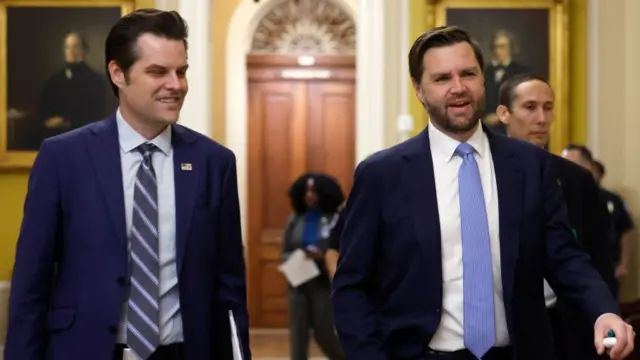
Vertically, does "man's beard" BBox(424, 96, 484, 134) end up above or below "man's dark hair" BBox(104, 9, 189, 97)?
below

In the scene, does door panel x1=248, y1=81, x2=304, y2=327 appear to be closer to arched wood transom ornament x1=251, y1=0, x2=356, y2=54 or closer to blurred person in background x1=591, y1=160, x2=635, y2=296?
arched wood transom ornament x1=251, y1=0, x2=356, y2=54

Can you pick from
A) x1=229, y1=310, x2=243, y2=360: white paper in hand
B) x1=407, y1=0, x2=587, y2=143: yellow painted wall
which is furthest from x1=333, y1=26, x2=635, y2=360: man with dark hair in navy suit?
x1=407, y1=0, x2=587, y2=143: yellow painted wall

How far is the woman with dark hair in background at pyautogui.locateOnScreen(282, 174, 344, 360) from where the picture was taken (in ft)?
24.0

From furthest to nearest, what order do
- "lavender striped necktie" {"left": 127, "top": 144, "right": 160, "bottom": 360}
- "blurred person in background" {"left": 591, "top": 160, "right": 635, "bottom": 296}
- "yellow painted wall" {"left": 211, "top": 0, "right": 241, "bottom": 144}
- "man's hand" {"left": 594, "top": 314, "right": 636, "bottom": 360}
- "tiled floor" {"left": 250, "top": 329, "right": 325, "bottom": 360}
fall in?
"yellow painted wall" {"left": 211, "top": 0, "right": 241, "bottom": 144} < "tiled floor" {"left": 250, "top": 329, "right": 325, "bottom": 360} < "blurred person in background" {"left": 591, "top": 160, "right": 635, "bottom": 296} < "lavender striped necktie" {"left": 127, "top": 144, "right": 160, "bottom": 360} < "man's hand" {"left": 594, "top": 314, "right": 636, "bottom": 360}

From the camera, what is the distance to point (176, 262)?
2627 mm

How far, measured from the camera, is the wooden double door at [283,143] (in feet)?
39.6

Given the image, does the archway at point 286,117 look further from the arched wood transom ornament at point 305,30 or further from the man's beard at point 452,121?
the man's beard at point 452,121

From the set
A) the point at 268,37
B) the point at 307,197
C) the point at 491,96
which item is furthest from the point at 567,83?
the point at 268,37

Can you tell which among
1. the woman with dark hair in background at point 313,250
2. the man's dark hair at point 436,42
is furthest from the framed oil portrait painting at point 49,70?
the man's dark hair at point 436,42

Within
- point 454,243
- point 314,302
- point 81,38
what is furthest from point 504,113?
point 81,38

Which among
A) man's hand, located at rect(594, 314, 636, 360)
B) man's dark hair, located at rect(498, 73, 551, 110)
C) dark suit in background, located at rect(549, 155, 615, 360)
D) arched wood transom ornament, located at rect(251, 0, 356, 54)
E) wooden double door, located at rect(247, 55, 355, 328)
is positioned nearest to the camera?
man's hand, located at rect(594, 314, 636, 360)

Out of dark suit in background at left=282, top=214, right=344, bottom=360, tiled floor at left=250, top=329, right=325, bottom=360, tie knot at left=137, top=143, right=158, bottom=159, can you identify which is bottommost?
tiled floor at left=250, top=329, right=325, bottom=360

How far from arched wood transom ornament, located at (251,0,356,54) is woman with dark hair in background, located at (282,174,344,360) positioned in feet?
15.1

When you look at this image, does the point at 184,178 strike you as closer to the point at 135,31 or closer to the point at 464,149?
the point at 135,31
